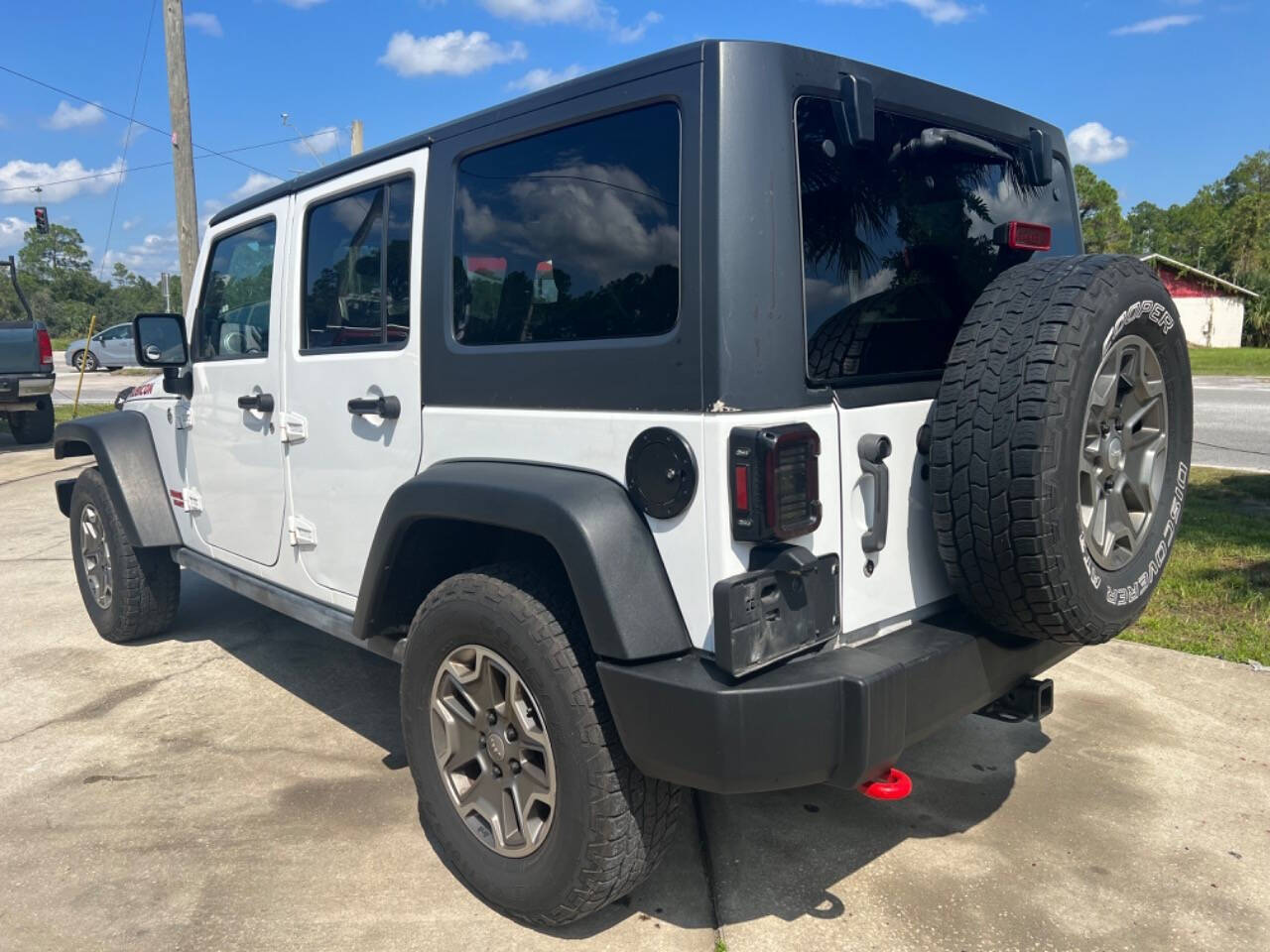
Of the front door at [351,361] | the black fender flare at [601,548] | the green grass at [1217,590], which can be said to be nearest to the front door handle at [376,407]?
the front door at [351,361]

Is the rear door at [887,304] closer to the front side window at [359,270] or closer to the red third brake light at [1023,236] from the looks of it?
the red third brake light at [1023,236]

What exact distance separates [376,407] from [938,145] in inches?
71.2

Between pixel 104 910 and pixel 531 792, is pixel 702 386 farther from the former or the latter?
pixel 104 910

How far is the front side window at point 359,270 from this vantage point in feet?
9.95

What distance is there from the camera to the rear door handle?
2309 millimetres

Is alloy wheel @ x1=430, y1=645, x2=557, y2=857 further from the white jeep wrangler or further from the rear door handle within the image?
the rear door handle

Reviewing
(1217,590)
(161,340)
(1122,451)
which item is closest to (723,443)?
(1122,451)

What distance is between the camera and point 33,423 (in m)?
13.1

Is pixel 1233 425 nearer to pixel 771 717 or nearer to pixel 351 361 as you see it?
pixel 351 361

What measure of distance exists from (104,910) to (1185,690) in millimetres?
4123

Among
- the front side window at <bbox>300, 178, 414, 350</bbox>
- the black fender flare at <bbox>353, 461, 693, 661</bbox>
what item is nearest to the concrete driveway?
the black fender flare at <bbox>353, 461, 693, 661</bbox>

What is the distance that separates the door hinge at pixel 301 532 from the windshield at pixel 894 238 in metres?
2.06

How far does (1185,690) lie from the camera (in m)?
4.15

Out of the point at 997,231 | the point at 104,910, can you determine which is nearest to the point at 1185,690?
the point at 997,231
